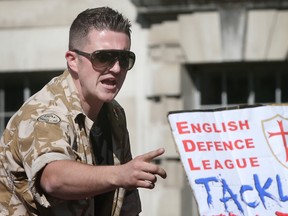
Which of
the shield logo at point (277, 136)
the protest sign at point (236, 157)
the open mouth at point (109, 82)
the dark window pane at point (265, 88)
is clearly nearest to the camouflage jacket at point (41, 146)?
the open mouth at point (109, 82)

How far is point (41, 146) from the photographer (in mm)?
3959

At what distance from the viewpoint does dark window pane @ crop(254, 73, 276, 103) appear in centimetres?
1102

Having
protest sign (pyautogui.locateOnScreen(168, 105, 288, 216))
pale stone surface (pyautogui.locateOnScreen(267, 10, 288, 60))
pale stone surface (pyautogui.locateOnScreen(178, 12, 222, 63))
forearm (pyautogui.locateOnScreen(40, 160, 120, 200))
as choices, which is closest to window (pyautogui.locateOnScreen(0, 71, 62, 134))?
pale stone surface (pyautogui.locateOnScreen(178, 12, 222, 63))

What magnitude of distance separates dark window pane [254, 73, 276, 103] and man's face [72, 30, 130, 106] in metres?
6.94

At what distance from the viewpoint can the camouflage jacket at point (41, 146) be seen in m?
3.97

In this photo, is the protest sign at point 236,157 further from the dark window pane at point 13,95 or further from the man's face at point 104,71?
the dark window pane at point 13,95

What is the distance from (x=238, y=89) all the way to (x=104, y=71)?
23.2ft

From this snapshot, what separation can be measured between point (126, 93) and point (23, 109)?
6.92 m

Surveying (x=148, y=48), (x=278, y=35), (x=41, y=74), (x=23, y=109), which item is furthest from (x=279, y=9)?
(x=23, y=109)

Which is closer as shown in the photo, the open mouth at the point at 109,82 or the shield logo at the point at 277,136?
the open mouth at the point at 109,82

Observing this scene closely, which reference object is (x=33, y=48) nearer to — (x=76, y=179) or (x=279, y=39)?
(x=279, y=39)

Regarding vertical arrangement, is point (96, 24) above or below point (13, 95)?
above

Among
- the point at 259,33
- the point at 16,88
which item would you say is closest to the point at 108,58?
the point at 259,33

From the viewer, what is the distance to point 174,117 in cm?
559
